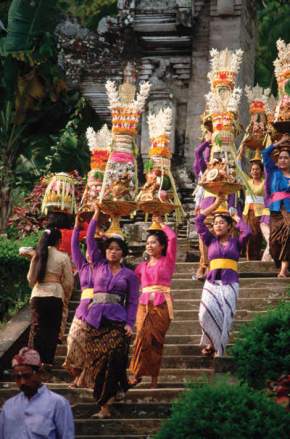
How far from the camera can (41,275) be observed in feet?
40.3

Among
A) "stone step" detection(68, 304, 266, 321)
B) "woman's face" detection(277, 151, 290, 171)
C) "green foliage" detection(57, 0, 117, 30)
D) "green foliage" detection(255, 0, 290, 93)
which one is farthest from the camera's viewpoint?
"green foliage" detection(255, 0, 290, 93)

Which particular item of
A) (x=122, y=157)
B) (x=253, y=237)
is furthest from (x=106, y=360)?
(x=253, y=237)

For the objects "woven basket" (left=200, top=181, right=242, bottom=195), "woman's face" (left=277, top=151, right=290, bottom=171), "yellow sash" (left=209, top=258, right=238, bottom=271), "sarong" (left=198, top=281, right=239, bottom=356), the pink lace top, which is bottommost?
"sarong" (left=198, top=281, right=239, bottom=356)

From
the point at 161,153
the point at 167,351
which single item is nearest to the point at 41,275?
the point at 167,351

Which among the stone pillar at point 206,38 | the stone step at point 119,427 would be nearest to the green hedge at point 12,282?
the stone step at point 119,427

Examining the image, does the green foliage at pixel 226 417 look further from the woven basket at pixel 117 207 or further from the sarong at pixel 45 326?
the woven basket at pixel 117 207

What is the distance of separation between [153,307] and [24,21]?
9.92 m

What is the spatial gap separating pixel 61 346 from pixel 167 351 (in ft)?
3.60

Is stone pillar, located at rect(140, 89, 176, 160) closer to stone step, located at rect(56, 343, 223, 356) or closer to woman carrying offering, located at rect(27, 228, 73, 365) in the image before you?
stone step, located at rect(56, 343, 223, 356)

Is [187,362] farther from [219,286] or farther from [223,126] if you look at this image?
[223,126]

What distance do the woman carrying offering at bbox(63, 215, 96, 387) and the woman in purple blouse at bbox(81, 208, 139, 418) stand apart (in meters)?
0.16

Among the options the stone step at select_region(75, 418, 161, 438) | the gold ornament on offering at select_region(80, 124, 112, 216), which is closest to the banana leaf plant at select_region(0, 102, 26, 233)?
the gold ornament on offering at select_region(80, 124, 112, 216)

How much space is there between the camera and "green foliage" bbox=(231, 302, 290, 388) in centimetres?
1091

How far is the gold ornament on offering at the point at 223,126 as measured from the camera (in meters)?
14.0
